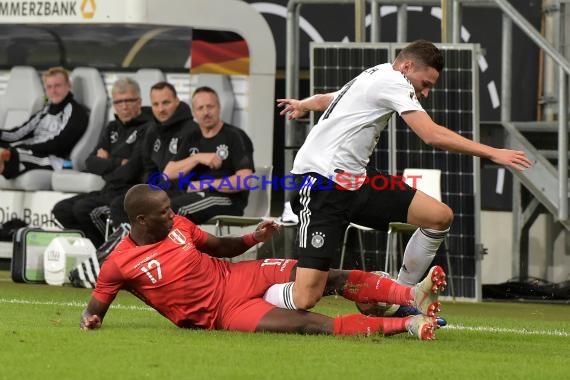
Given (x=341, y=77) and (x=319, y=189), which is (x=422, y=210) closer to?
(x=319, y=189)

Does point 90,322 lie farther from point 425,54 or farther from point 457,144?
point 425,54

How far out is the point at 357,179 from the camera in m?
8.70

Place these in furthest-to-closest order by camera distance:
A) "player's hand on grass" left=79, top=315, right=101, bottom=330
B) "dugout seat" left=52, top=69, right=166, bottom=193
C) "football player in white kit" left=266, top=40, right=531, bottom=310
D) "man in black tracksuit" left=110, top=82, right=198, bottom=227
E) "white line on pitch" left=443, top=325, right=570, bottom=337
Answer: "dugout seat" left=52, top=69, right=166, bottom=193 → "man in black tracksuit" left=110, top=82, right=198, bottom=227 → "white line on pitch" left=443, top=325, right=570, bottom=337 → "football player in white kit" left=266, top=40, right=531, bottom=310 → "player's hand on grass" left=79, top=315, right=101, bottom=330

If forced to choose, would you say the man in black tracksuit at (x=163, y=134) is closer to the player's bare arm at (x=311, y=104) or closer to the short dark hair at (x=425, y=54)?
the player's bare arm at (x=311, y=104)

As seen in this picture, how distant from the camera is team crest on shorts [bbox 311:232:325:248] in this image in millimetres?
8587

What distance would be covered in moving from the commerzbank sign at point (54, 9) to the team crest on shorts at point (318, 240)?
26.4 ft

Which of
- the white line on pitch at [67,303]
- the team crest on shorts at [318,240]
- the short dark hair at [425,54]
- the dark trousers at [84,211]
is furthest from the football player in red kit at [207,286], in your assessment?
the dark trousers at [84,211]

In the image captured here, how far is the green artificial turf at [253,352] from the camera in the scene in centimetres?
667

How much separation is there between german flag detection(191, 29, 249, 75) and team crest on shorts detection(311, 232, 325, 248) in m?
6.98

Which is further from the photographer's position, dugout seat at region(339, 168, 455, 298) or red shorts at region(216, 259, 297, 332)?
dugout seat at region(339, 168, 455, 298)

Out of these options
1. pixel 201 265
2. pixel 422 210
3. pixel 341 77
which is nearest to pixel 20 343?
pixel 201 265

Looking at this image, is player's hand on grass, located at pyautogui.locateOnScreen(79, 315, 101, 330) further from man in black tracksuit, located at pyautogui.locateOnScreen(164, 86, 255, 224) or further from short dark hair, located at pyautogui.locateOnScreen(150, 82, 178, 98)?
short dark hair, located at pyautogui.locateOnScreen(150, 82, 178, 98)

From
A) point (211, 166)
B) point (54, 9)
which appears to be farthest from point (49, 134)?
point (211, 166)

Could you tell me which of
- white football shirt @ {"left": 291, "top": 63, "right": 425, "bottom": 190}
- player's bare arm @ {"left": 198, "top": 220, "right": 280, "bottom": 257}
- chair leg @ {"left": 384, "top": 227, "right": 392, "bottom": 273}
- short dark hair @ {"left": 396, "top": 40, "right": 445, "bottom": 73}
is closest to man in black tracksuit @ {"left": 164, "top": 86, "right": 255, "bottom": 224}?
chair leg @ {"left": 384, "top": 227, "right": 392, "bottom": 273}
